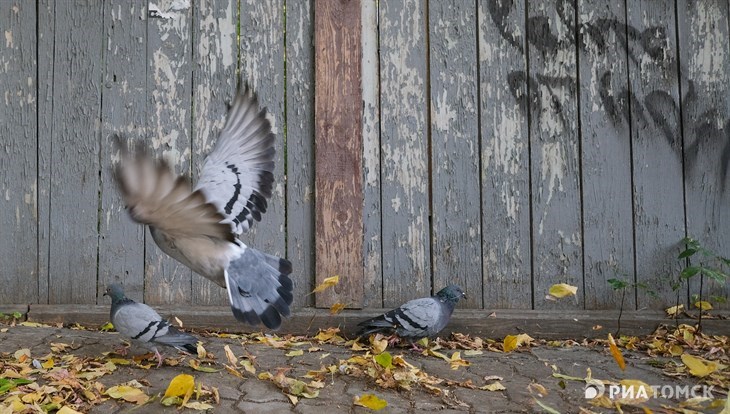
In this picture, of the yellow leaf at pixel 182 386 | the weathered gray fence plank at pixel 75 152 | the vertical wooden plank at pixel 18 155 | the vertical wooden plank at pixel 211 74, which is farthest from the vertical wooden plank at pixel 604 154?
the vertical wooden plank at pixel 18 155

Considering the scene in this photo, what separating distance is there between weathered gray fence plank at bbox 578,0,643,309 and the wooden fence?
11 mm

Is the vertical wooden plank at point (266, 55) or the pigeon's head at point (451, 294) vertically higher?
the vertical wooden plank at point (266, 55)

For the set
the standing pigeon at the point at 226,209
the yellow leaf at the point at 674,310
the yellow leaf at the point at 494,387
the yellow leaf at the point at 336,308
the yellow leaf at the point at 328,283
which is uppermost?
the standing pigeon at the point at 226,209

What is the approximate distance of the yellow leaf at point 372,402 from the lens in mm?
2492

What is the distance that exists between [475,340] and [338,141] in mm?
1366

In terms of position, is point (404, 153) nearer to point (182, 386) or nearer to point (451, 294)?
point (451, 294)

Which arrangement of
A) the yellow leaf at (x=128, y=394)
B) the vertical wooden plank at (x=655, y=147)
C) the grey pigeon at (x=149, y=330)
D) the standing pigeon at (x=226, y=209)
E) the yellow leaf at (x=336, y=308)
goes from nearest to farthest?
the standing pigeon at (x=226, y=209) < the yellow leaf at (x=128, y=394) < the grey pigeon at (x=149, y=330) < the yellow leaf at (x=336, y=308) < the vertical wooden plank at (x=655, y=147)

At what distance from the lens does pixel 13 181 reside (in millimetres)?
3912

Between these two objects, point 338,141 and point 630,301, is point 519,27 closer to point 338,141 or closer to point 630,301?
point 338,141

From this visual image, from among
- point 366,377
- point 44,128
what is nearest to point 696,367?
point 366,377

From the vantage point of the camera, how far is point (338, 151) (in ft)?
12.7

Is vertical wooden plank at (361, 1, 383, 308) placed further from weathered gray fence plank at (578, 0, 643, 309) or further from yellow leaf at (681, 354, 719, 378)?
yellow leaf at (681, 354, 719, 378)

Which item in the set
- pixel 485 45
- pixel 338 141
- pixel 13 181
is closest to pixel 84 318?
pixel 13 181

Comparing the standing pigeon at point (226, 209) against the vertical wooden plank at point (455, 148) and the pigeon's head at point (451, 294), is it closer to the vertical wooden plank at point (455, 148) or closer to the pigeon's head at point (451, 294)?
the pigeon's head at point (451, 294)
